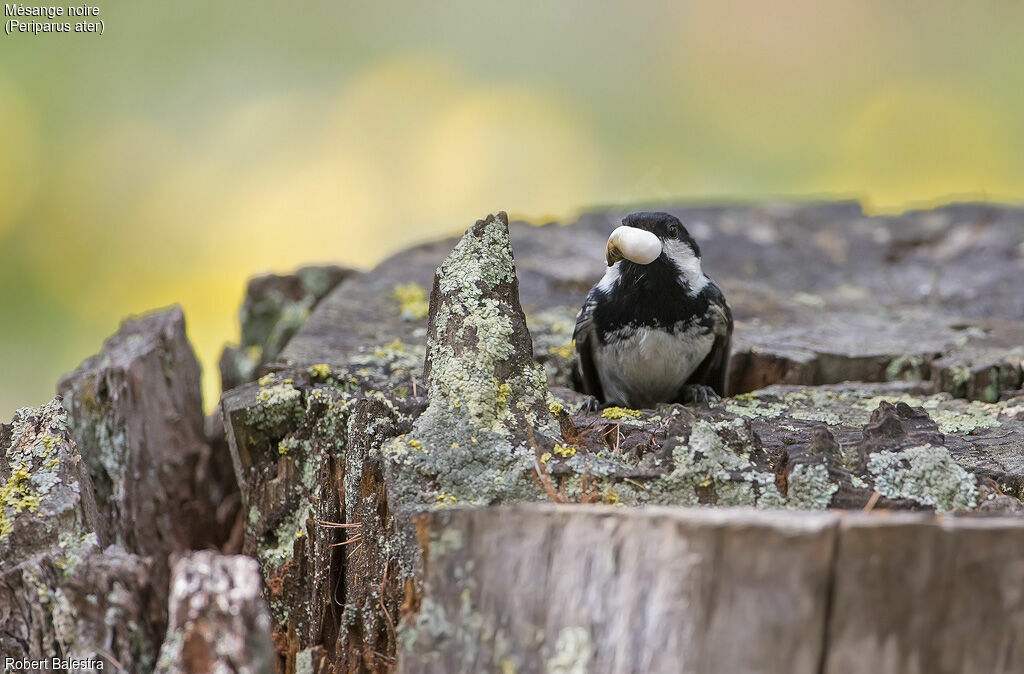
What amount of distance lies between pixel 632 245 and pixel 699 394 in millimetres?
818

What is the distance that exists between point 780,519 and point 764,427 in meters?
1.19

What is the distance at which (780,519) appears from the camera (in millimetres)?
1394

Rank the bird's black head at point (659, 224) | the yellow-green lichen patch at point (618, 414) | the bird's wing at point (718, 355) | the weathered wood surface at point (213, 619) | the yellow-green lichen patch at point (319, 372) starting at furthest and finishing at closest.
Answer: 1. the bird's wing at point (718, 355)
2. the bird's black head at point (659, 224)
3. the yellow-green lichen patch at point (319, 372)
4. the yellow-green lichen patch at point (618, 414)
5. the weathered wood surface at point (213, 619)

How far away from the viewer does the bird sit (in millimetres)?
3127

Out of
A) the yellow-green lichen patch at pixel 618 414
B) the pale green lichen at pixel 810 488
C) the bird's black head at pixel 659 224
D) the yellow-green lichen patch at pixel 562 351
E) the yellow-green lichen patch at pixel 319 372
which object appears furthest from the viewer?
the yellow-green lichen patch at pixel 562 351

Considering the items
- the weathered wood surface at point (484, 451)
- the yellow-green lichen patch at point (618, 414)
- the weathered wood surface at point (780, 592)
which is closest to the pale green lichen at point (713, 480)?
the weathered wood surface at point (484, 451)

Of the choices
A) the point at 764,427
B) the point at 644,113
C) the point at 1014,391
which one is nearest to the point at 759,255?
the point at 1014,391

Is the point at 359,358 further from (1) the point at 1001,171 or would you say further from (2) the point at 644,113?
(1) the point at 1001,171

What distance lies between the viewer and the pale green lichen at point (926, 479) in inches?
83.4

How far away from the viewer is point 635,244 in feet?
8.75

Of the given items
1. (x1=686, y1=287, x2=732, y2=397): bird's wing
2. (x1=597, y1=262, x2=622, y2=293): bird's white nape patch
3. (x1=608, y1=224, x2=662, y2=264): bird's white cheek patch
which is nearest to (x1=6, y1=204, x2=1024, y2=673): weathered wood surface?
(x1=686, y1=287, x2=732, y2=397): bird's wing

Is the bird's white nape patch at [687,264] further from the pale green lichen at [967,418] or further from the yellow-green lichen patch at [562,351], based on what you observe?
the pale green lichen at [967,418]

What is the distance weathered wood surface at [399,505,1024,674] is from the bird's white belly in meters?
1.74

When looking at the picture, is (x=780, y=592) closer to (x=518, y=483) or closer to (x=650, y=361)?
(x=518, y=483)
